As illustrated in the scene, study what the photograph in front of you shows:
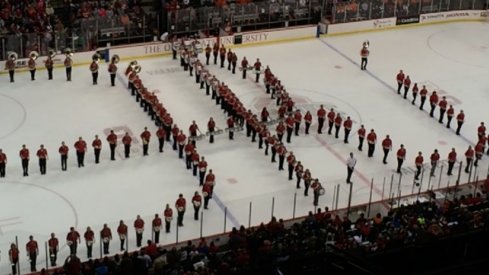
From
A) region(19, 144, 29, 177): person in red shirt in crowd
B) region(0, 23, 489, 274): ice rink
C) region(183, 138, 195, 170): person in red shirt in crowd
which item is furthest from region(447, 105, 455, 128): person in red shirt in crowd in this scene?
region(19, 144, 29, 177): person in red shirt in crowd

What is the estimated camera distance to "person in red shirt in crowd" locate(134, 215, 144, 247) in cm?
2320

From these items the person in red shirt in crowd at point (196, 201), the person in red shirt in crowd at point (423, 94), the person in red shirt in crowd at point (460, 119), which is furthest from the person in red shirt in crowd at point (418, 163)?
the person in red shirt in crowd at point (196, 201)

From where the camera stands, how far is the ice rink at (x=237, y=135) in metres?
25.4

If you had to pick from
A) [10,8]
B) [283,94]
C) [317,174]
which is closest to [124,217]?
[317,174]

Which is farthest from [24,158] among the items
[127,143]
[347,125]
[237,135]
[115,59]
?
[347,125]

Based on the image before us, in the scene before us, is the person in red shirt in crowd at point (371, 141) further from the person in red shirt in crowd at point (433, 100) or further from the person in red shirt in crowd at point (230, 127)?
the person in red shirt in crowd at point (230, 127)

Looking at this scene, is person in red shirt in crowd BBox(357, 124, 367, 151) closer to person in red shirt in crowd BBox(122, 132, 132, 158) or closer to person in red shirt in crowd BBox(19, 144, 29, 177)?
person in red shirt in crowd BBox(122, 132, 132, 158)

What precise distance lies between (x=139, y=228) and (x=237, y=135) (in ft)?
23.9

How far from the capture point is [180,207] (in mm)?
24156

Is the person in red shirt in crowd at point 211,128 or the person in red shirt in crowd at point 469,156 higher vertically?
the person in red shirt in crowd at point 211,128

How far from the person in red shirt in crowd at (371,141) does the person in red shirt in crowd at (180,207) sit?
6819mm

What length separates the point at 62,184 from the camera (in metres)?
26.5

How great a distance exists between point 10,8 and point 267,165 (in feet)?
42.1

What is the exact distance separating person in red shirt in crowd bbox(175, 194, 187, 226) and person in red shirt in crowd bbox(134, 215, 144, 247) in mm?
1023
